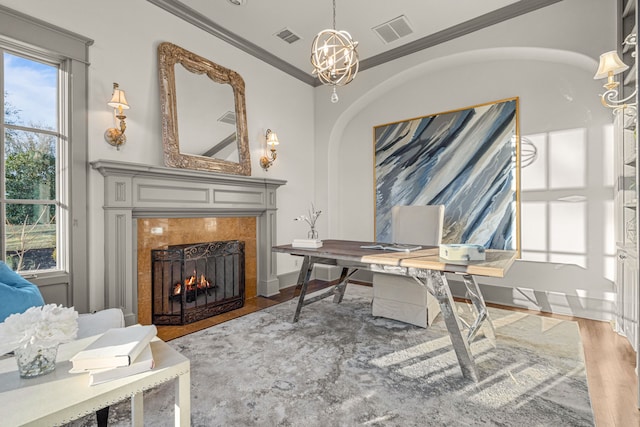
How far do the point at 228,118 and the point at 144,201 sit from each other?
1.38 meters

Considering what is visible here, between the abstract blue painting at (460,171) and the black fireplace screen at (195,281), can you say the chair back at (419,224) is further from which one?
the black fireplace screen at (195,281)

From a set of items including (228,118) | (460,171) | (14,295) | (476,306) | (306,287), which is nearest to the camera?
(14,295)

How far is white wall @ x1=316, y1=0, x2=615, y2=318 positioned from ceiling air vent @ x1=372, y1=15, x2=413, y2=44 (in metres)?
0.35

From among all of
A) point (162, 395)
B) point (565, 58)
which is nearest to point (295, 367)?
point (162, 395)

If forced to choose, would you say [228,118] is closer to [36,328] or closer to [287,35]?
[287,35]

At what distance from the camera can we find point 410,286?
2668mm

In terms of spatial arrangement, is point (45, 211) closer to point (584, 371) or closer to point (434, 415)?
point (434, 415)

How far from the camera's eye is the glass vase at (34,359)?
0.97 meters

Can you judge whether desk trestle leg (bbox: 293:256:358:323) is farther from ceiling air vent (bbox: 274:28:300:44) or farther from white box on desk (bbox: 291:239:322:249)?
ceiling air vent (bbox: 274:28:300:44)

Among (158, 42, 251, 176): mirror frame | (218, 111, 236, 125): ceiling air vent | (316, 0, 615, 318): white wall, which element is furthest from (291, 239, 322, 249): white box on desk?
(316, 0, 615, 318): white wall

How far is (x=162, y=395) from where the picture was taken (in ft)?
5.51

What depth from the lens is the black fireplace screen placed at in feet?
9.28

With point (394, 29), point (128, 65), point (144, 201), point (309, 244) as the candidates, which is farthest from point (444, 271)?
point (128, 65)

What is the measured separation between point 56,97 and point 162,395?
2.37m
